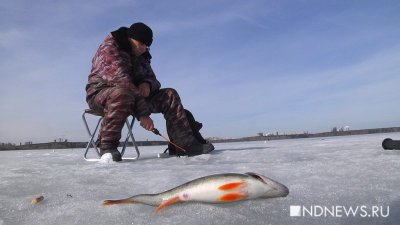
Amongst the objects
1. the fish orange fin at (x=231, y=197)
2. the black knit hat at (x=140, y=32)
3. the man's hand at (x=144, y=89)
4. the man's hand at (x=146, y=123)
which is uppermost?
the black knit hat at (x=140, y=32)

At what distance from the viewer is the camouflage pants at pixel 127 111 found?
13.3ft

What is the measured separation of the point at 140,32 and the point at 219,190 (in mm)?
3188

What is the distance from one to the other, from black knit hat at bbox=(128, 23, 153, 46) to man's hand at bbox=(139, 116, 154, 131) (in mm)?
1000

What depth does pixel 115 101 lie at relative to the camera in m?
4.05

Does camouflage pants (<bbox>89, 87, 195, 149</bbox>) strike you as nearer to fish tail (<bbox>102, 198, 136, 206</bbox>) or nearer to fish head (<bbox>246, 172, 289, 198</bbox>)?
fish tail (<bbox>102, 198, 136, 206</bbox>)

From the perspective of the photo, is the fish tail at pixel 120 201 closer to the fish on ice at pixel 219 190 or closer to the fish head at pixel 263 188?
the fish on ice at pixel 219 190

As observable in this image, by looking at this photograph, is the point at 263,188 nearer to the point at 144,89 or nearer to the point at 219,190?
the point at 219,190

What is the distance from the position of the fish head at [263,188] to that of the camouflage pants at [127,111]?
2.72 meters

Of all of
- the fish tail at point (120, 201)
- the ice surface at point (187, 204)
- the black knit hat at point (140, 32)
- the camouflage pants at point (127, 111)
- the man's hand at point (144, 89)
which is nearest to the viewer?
the ice surface at point (187, 204)

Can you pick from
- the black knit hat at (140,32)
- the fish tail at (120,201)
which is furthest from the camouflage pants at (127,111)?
the fish tail at (120,201)

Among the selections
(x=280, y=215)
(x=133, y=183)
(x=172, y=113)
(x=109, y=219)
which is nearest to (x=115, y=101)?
(x=172, y=113)

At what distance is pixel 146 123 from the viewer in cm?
414

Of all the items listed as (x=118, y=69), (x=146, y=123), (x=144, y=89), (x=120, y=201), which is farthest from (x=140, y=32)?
(x=120, y=201)

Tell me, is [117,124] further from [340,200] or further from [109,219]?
[340,200]
